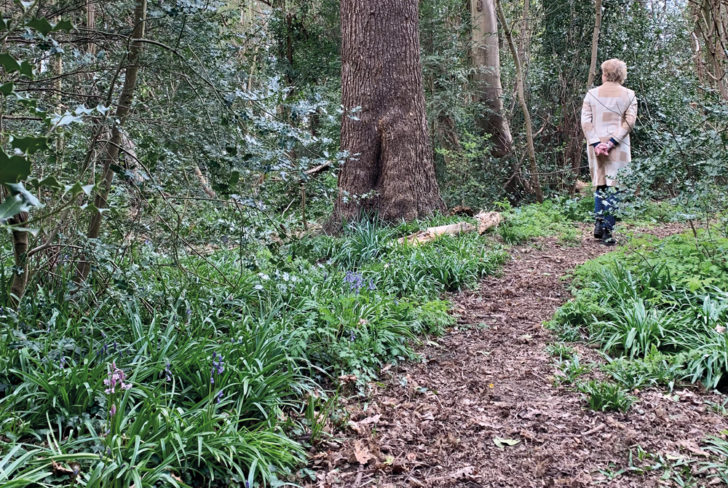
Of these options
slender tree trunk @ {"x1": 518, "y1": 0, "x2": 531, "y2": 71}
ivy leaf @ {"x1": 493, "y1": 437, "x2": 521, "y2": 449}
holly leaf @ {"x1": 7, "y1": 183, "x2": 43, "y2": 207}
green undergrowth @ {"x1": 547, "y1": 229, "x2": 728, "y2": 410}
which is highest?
slender tree trunk @ {"x1": 518, "y1": 0, "x2": 531, "y2": 71}

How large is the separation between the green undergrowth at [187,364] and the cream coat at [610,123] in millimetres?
3567

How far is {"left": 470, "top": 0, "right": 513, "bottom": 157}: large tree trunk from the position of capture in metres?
9.98

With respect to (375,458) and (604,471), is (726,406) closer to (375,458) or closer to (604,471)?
(604,471)

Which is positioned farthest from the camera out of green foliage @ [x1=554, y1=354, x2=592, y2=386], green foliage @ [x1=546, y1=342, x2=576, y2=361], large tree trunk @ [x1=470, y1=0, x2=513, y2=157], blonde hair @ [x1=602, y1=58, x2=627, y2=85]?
large tree trunk @ [x1=470, y1=0, x2=513, y2=157]

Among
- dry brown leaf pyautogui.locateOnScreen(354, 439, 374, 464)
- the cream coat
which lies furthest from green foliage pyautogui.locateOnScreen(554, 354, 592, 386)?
the cream coat

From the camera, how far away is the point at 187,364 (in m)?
2.78

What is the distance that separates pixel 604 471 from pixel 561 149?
8.50 m

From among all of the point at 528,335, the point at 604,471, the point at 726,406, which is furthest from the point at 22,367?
the point at 726,406

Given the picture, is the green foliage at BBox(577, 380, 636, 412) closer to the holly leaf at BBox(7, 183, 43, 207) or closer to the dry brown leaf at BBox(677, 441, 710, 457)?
the dry brown leaf at BBox(677, 441, 710, 457)

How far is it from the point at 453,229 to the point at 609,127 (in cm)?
256

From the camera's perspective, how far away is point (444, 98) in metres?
9.97

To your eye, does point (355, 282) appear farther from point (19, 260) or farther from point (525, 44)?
point (525, 44)

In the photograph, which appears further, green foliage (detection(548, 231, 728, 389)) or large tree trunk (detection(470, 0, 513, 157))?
large tree trunk (detection(470, 0, 513, 157))

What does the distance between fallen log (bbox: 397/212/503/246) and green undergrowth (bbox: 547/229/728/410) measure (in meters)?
1.69
